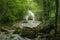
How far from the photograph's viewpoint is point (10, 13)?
336cm

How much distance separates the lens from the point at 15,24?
10.8ft

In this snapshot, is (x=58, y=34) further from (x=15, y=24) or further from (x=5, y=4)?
(x=5, y=4)

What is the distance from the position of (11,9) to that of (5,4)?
6.5 inches

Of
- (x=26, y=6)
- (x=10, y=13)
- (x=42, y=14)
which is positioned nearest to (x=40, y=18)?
(x=42, y=14)

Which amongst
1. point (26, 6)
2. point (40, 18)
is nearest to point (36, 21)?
point (40, 18)

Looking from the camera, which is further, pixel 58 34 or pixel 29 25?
pixel 29 25

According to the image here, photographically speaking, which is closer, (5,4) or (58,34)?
(58,34)

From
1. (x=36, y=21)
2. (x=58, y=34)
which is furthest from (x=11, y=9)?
(x=58, y=34)

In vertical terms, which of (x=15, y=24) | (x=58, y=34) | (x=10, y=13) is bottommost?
(x=58, y=34)

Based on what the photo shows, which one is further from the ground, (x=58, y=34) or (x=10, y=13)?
(x=10, y=13)

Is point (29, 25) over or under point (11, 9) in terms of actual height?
under

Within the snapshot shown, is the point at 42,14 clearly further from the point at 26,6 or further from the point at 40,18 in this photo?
the point at 26,6

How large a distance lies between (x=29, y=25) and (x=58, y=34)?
0.63 m

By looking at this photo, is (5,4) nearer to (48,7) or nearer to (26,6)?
(26,6)
